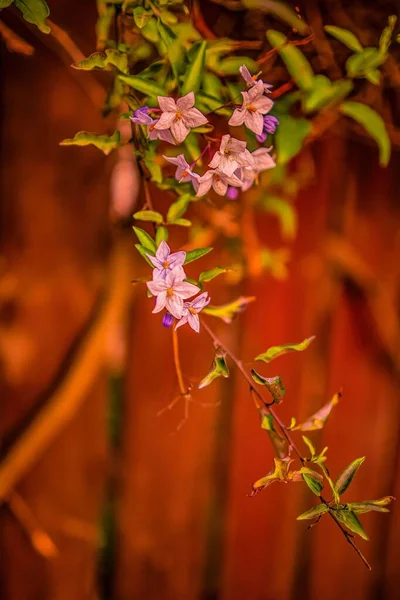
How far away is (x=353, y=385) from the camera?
111 cm

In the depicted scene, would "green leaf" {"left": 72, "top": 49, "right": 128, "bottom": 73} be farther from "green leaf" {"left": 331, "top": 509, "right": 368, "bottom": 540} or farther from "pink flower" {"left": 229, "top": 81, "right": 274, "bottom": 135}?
"green leaf" {"left": 331, "top": 509, "right": 368, "bottom": 540}

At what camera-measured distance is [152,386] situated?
1022mm

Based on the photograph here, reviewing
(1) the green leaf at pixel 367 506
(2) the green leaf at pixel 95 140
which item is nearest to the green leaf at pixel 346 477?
(1) the green leaf at pixel 367 506

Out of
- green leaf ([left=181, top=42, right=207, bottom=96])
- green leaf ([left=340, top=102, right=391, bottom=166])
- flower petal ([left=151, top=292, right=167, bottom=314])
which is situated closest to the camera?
flower petal ([left=151, top=292, right=167, bottom=314])

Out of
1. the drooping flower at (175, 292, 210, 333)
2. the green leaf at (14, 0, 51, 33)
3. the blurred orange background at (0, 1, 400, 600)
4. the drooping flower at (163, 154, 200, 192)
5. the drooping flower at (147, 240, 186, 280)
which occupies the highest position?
the green leaf at (14, 0, 51, 33)

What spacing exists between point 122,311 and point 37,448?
30 centimetres

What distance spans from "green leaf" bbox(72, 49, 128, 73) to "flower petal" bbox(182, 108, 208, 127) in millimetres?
99

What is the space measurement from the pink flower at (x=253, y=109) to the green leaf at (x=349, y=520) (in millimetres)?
361

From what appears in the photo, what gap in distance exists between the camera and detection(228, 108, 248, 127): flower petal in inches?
19.3

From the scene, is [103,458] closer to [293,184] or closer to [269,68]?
[293,184]

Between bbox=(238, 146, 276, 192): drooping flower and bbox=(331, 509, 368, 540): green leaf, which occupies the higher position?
bbox=(238, 146, 276, 192): drooping flower

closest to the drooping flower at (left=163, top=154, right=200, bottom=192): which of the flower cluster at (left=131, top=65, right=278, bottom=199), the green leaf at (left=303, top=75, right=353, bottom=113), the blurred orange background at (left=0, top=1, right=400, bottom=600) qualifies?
the flower cluster at (left=131, top=65, right=278, bottom=199)

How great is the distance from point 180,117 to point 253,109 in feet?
0.24

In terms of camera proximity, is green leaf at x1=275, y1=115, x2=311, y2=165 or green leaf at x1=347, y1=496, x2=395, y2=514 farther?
green leaf at x1=275, y1=115, x2=311, y2=165
